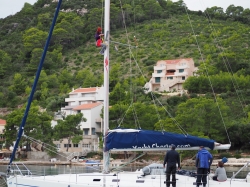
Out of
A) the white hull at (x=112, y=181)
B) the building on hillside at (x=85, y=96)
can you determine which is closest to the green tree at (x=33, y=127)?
the building on hillside at (x=85, y=96)

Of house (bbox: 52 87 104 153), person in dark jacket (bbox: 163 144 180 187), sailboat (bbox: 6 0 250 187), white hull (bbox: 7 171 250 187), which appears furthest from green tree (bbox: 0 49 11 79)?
person in dark jacket (bbox: 163 144 180 187)

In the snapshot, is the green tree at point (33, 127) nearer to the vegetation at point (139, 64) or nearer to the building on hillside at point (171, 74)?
the vegetation at point (139, 64)

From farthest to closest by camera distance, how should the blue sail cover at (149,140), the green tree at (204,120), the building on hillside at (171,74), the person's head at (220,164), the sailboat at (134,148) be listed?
the building on hillside at (171,74)
the green tree at (204,120)
the blue sail cover at (149,140)
the sailboat at (134,148)
the person's head at (220,164)

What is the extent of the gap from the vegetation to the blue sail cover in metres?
21.7

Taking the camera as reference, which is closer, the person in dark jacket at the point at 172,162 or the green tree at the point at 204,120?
the person in dark jacket at the point at 172,162

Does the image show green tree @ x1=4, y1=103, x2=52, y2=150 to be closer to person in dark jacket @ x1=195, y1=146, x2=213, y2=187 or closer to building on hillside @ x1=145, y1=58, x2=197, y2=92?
building on hillside @ x1=145, y1=58, x2=197, y2=92

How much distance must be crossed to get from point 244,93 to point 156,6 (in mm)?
99535

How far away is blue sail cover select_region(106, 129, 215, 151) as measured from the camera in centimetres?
1945

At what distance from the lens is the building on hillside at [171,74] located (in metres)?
101

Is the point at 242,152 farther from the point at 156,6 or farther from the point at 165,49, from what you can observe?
the point at 156,6

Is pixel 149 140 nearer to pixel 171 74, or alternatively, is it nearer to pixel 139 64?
pixel 171 74

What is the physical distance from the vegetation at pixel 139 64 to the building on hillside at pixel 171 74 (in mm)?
2645

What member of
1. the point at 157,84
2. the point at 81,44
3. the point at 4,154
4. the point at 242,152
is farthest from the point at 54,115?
the point at 81,44

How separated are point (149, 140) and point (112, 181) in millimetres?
2046
